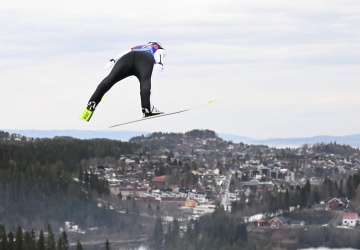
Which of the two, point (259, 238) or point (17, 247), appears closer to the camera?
point (17, 247)

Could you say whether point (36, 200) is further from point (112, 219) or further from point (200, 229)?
point (200, 229)

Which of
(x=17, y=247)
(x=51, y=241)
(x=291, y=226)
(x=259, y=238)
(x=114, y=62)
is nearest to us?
(x=114, y=62)

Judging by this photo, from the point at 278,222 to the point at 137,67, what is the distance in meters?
162

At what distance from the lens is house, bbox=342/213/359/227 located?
18975 cm

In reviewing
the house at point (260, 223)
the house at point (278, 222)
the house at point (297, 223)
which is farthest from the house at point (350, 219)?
the house at point (260, 223)

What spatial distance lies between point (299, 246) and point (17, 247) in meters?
78.9

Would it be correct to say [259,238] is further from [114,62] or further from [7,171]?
[114,62]

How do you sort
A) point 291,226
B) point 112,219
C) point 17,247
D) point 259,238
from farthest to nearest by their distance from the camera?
point 112,219 < point 291,226 < point 259,238 < point 17,247

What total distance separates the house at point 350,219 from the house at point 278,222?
9.38 m

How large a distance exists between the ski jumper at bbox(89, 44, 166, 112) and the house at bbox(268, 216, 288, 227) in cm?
16082

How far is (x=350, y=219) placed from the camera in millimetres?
193750

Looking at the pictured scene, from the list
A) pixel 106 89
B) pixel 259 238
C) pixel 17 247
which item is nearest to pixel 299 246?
pixel 259 238

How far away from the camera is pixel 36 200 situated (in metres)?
196

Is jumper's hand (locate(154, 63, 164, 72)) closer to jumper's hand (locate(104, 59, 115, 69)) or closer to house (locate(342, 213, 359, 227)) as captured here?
jumper's hand (locate(104, 59, 115, 69))
